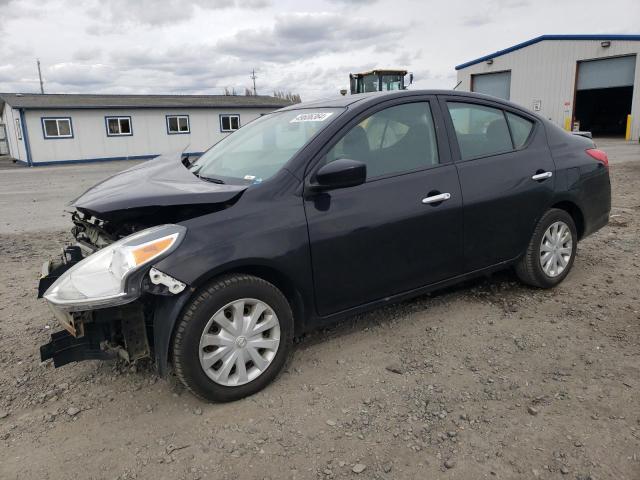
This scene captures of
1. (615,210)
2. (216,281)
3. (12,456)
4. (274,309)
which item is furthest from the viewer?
(615,210)

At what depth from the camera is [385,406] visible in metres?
2.84

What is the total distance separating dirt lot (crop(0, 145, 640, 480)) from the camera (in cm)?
241

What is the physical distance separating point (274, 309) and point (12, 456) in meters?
1.50

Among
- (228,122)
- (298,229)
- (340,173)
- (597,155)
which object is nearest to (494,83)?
(228,122)

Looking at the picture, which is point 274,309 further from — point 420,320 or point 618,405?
point 618,405

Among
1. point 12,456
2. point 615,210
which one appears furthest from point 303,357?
point 615,210

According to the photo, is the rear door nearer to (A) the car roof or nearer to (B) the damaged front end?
(A) the car roof

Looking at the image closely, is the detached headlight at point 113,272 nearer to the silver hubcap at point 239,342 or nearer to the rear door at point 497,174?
the silver hubcap at point 239,342

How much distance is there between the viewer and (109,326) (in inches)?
108

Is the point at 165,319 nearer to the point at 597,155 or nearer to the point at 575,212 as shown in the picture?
the point at 575,212

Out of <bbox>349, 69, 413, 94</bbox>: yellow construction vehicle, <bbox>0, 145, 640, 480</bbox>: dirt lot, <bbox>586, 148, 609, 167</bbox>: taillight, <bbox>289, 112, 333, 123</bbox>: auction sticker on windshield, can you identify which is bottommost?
<bbox>0, 145, 640, 480</bbox>: dirt lot

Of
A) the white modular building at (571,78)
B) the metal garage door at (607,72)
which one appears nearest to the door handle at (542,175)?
the white modular building at (571,78)

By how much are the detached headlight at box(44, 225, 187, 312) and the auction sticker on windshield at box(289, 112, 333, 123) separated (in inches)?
49.6

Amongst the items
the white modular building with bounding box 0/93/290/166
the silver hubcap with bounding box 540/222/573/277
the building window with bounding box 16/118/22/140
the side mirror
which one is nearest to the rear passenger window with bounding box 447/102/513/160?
the silver hubcap with bounding box 540/222/573/277
